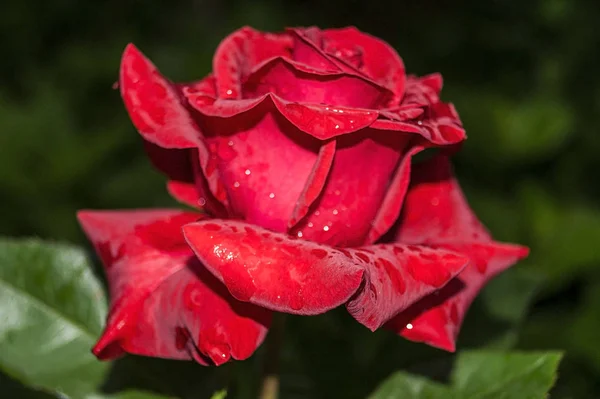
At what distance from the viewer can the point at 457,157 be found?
8.20 ft

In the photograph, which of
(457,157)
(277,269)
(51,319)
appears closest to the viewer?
(277,269)

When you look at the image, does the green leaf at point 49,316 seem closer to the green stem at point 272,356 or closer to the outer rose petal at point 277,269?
the green stem at point 272,356

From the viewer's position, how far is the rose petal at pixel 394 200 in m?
0.79

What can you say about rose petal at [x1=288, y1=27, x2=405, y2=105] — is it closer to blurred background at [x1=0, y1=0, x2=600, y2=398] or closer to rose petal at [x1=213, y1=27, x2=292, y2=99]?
rose petal at [x1=213, y1=27, x2=292, y2=99]

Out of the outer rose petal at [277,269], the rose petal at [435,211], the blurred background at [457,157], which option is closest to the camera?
the outer rose petal at [277,269]

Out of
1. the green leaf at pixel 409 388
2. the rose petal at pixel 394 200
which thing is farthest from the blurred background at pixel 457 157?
the rose petal at pixel 394 200

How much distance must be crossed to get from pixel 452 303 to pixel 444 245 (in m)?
0.07

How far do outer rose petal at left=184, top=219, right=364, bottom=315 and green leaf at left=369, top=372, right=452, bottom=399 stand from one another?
34 centimetres

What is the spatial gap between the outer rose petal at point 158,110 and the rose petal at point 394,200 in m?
0.16

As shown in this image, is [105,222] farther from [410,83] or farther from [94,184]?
[94,184]

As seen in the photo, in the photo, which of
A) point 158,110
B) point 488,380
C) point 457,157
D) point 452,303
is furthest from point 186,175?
point 457,157

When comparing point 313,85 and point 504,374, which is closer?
point 313,85

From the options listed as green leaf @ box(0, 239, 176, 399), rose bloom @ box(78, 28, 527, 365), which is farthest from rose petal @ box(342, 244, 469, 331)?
green leaf @ box(0, 239, 176, 399)

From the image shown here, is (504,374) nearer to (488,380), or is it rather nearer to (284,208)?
(488,380)
